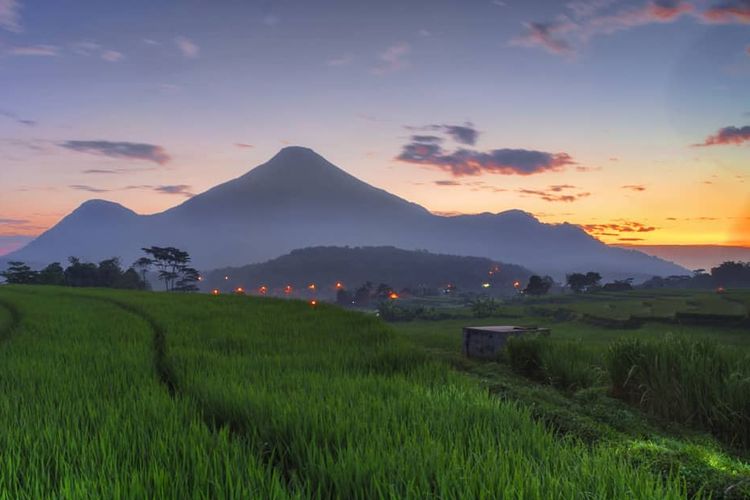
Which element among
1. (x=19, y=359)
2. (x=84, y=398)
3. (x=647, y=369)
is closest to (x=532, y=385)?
(x=647, y=369)

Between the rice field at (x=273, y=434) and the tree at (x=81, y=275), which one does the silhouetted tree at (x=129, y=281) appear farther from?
the rice field at (x=273, y=434)

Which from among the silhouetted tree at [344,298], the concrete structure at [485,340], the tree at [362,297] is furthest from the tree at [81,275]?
the tree at [362,297]

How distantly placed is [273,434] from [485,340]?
14.1 meters

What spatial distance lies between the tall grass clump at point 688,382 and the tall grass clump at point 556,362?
1305mm

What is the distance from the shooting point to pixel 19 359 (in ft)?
25.8

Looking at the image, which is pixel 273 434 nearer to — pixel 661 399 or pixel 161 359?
pixel 161 359

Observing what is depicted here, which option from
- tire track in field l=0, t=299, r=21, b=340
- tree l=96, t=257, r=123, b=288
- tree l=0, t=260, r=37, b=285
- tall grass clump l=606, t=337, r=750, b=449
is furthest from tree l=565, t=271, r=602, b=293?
tall grass clump l=606, t=337, r=750, b=449

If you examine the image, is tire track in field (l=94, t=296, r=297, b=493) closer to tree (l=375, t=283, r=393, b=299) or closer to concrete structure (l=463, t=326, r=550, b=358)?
concrete structure (l=463, t=326, r=550, b=358)

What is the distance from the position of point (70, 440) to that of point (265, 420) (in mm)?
1512

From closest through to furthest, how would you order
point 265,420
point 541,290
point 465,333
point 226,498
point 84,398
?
1. point 226,498
2. point 265,420
3. point 84,398
4. point 465,333
5. point 541,290

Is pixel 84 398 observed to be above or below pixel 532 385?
above

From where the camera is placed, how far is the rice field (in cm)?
283

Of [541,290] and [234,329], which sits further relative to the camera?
[541,290]

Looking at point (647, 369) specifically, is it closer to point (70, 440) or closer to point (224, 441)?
point (224, 441)
